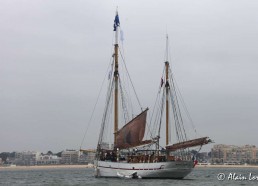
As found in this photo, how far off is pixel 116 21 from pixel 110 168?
24053 millimetres

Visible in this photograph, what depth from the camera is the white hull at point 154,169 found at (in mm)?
70562

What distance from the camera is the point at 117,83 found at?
79875 millimetres

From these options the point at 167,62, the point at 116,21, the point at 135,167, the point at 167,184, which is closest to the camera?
the point at 167,184

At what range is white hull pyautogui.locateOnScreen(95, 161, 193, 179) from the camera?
7056cm

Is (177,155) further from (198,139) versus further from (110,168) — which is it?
(110,168)

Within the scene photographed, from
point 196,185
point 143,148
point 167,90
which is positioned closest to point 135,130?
point 143,148

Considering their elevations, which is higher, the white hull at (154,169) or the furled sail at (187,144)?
the furled sail at (187,144)

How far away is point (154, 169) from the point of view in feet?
232

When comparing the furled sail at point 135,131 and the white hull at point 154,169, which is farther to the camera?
the furled sail at point 135,131

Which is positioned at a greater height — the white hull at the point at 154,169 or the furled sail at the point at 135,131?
the furled sail at the point at 135,131

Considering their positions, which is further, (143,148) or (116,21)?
(116,21)

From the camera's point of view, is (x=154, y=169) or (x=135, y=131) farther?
(x=135, y=131)

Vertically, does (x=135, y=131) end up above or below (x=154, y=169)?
above

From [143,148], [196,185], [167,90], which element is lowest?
[196,185]
